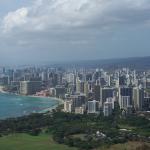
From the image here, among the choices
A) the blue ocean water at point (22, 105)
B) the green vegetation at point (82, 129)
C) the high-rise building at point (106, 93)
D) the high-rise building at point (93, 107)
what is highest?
the high-rise building at point (106, 93)

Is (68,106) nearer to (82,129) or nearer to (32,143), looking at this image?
(82,129)

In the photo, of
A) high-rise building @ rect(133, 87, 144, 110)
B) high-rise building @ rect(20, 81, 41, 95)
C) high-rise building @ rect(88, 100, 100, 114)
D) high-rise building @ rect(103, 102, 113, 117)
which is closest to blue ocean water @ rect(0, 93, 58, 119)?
high-rise building @ rect(20, 81, 41, 95)

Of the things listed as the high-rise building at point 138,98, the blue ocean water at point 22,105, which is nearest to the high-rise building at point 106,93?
the high-rise building at point 138,98

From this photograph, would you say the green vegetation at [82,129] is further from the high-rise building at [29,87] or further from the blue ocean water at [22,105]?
the high-rise building at [29,87]

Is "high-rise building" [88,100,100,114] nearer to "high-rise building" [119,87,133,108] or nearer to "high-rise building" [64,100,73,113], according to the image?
"high-rise building" [64,100,73,113]

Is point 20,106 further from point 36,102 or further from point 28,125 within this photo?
point 28,125

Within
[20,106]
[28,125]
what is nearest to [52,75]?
[20,106]
